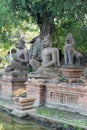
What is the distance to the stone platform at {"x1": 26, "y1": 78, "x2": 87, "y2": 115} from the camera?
30.1 ft

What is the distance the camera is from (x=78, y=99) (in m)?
9.34

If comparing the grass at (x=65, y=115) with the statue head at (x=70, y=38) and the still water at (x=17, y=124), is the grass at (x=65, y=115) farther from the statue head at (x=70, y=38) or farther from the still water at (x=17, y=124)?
the statue head at (x=70, y=38)

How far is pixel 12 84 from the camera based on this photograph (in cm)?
1254

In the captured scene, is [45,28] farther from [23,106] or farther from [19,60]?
[23,106]

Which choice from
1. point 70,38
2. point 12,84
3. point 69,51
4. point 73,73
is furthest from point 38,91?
point 70,38

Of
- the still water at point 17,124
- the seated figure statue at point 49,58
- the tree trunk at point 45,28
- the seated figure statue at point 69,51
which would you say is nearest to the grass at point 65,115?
the still water at point 17,124

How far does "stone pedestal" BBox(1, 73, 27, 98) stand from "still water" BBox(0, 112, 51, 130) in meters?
2.73

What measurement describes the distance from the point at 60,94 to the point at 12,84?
2.99 metres

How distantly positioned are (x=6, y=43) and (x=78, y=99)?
9.23m

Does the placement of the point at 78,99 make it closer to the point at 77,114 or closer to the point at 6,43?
the point at 77,114

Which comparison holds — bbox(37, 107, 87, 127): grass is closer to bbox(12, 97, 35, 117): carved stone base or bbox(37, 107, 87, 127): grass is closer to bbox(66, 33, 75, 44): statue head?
bbox(12, 97, 35, 117): carved stone base

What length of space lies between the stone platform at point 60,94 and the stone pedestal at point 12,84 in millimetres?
Answer: 1320

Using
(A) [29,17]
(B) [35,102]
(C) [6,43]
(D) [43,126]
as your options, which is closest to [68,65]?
(B) [35,102]

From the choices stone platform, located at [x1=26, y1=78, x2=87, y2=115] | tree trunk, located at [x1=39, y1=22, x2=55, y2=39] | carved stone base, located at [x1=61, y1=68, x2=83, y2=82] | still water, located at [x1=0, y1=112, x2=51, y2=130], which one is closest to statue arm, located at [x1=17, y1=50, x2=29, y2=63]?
stone platform, located at [x1=26, y1=78, x2=87, y2=115]
